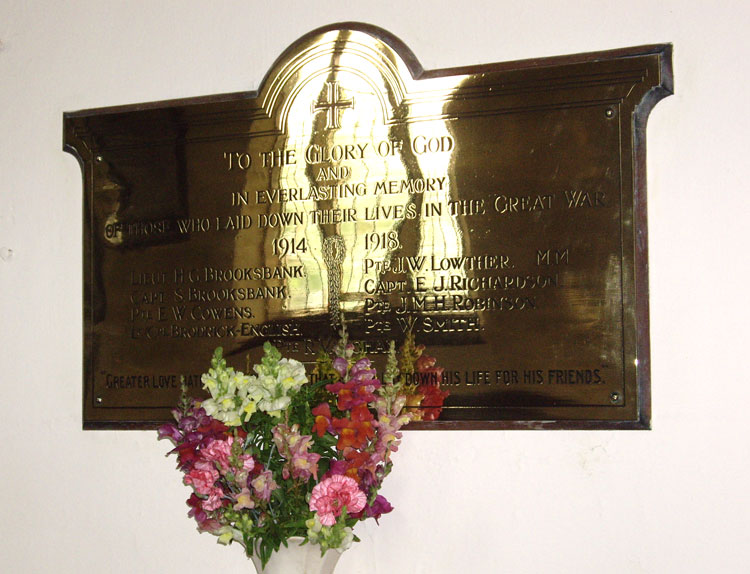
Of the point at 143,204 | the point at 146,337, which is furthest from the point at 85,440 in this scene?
the point at 143,204

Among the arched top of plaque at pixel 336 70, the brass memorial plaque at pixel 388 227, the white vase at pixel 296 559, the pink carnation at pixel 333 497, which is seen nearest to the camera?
the pink carnation at pixel 333 497

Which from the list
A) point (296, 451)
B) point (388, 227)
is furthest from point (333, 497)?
point (388, 227)

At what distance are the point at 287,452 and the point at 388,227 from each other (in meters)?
0.61

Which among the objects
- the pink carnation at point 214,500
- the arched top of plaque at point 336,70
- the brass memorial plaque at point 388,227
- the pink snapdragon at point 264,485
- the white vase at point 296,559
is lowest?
the white vase at point 296,559

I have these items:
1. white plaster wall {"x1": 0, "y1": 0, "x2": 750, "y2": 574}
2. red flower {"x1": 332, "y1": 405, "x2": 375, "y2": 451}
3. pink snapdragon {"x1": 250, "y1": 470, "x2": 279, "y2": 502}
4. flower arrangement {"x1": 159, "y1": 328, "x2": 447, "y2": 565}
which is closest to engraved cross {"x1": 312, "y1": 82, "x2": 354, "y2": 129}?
white plaster wall {"x1": 0, "y1": 0, "x2": 750, "y2": 574}

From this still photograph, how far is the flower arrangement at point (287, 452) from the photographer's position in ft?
6.24

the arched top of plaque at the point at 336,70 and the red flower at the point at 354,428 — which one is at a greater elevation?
the arched top of plaque at the point at 336,70

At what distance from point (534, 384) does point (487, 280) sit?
0.25 m

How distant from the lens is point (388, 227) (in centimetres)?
225

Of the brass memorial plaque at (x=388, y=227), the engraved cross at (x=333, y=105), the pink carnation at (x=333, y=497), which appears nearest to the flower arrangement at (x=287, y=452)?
the pink carnation at (x=333, y=497)

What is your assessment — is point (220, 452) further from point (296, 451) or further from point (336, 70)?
point (336, 70)

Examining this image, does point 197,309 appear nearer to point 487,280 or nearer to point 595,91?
point 487,280

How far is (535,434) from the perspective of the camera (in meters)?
2.13

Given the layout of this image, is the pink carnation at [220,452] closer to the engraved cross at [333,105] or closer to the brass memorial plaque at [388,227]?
the brass memorial plaque at [388,227]
